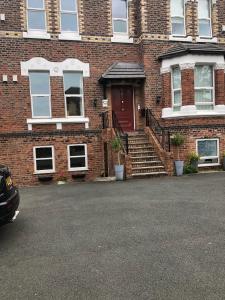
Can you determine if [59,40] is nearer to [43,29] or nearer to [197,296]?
[43,29]

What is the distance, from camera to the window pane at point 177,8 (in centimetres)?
1484

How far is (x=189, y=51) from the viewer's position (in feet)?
45.2

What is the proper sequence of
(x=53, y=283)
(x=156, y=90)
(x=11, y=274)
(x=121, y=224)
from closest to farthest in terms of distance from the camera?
(x=53, y=283) → (x=11, y=274) → (x=121, y=224) → (x=156, y=90)

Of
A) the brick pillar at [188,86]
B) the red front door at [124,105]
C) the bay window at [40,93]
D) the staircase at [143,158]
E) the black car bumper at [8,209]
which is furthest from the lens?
the red front door at [124,105]

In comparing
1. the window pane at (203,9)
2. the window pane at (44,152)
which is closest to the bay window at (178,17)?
the window pane at (203,9)

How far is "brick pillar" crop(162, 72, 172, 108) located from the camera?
1454 cm

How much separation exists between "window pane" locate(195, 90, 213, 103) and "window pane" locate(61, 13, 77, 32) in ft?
19.8

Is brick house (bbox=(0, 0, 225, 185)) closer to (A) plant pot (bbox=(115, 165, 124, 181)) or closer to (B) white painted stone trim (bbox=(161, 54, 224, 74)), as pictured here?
(B) white painted stone trim (bbox=(161, 54, 224, 74))

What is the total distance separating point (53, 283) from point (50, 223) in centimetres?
268

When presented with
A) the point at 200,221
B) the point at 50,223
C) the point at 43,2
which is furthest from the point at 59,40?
the point at 200,221

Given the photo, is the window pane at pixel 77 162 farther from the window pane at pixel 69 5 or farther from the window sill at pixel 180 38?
the window sill at pixel 180 38

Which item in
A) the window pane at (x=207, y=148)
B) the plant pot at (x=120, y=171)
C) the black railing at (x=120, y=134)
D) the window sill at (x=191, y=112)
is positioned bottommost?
the plant pot at (x=120, y=171)

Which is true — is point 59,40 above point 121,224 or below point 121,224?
above

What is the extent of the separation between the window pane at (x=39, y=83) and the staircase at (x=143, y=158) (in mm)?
4140
